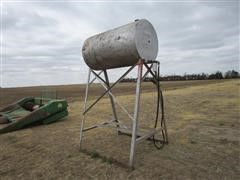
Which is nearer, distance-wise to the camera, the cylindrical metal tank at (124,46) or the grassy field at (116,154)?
the grassy field at (116,154)

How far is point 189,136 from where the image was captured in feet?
18.4

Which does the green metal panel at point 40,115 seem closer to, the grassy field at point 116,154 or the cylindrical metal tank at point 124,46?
the grassy field at point 116,154

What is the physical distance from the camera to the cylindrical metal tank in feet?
13.2

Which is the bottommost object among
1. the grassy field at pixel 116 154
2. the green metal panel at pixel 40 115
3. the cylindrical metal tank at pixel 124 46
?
the grassy field at pixel 116 154

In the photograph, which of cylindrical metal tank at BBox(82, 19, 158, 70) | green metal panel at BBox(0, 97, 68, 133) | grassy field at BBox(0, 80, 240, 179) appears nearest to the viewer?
grassy field at BBox(0, 80, 240, 179)

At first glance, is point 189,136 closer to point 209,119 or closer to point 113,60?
point 209,119

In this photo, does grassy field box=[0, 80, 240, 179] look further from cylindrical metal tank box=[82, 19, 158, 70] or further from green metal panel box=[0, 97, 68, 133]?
cylindrical metal tank box=[82, 19, 158, 70]

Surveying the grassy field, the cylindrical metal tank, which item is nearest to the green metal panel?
the grassy field

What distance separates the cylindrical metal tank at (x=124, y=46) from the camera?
4023 millimetres

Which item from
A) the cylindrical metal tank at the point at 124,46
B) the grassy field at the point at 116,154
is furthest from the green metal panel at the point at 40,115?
the cylindrical metal tank at the point at 124,46

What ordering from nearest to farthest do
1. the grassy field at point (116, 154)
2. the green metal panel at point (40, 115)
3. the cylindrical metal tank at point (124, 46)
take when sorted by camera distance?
the grassy field at point (116, 154)
the cylindrical metal tank at point (124, 46)
the green metal panel at point (40, 115)

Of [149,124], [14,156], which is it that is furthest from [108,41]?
[149,124]

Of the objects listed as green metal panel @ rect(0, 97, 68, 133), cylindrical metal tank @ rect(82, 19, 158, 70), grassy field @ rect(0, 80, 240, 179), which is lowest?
grassy field @ rect(0, 80, 240, 179)

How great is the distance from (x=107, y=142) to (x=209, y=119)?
166 inches
